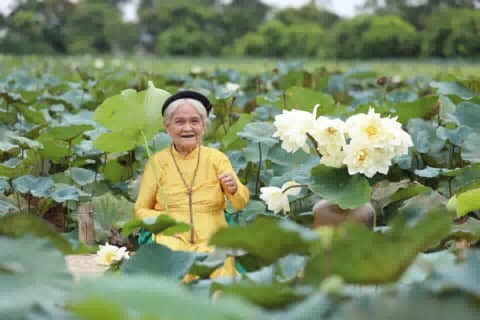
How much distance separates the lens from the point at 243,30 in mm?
53531

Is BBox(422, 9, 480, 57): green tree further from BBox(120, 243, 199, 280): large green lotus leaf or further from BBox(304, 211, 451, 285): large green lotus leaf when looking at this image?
BBox(304, 211, 451, 285): large green lotus leaf

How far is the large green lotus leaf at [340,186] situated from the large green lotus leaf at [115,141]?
54 centimetres

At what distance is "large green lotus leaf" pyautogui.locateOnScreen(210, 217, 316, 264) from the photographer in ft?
3.61

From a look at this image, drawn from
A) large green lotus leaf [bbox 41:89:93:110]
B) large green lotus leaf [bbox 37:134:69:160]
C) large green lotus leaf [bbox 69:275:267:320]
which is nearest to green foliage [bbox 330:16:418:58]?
large green lotus leaf [bbox 41:89:93:110]

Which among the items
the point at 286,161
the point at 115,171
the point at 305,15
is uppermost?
the point at 305,15

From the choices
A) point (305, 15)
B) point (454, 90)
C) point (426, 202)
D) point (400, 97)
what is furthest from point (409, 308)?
point (305, 15)

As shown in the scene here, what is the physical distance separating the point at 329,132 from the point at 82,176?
4.70 feet

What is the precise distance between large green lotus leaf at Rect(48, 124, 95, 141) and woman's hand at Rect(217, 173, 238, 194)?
42.4 inches

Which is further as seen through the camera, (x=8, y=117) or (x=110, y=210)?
(x=8, y=117)

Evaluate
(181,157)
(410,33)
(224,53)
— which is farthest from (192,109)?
(224,53)

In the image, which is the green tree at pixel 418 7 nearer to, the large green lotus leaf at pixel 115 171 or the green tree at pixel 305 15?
the green tree at pixel 305 15

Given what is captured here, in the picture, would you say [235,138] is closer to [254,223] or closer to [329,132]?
[329,132]

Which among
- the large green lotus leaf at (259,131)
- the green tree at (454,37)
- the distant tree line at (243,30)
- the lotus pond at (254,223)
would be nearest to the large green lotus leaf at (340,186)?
the lotus pond at (254,223)

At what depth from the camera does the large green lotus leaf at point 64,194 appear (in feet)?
9.97
